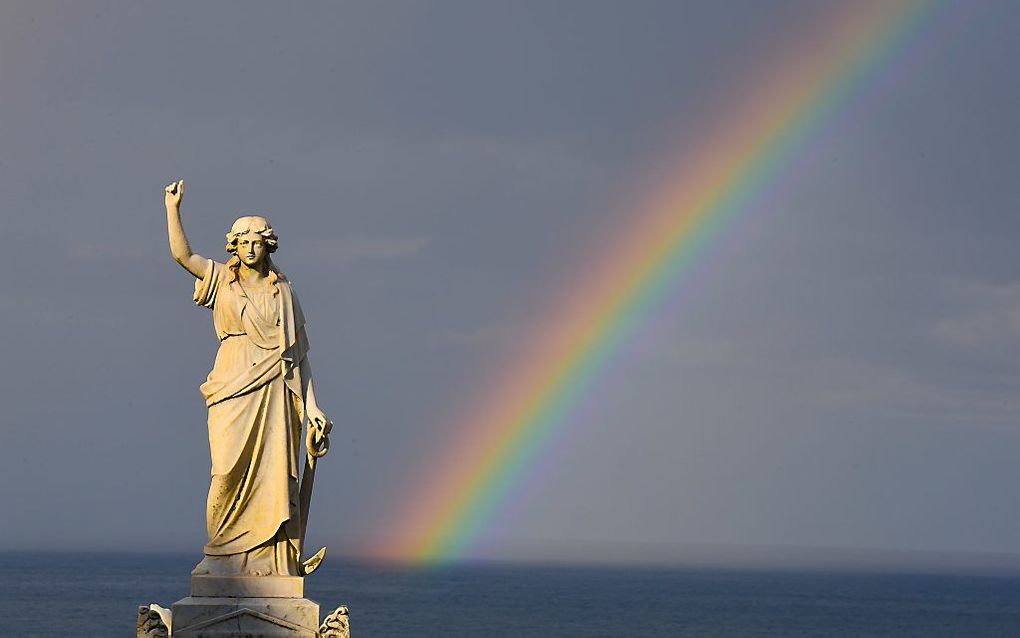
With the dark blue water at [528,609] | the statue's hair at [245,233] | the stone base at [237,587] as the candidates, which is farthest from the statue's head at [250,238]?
the dark blue water at [528,609]

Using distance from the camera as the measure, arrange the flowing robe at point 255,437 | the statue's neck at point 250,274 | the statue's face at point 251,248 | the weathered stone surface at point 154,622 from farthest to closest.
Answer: the statue's neck at point 250,274
the statue's face at point 251,248
the flowing robe at point 255,437
the weathered stone surface at point 154,622

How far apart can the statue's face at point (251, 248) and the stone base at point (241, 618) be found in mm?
Result: 2726

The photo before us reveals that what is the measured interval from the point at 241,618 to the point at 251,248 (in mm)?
2951

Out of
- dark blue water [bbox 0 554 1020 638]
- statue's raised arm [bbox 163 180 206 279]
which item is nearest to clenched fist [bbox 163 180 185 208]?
statue's raised arm [bbox 163 180 206 279]

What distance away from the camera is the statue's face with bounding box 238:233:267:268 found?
13914 mm

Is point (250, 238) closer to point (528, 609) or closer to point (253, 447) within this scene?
point (253, 447)

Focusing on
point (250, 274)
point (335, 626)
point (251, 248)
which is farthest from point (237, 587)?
point (251, 248)

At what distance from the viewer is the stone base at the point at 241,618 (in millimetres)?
13156

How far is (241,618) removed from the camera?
13.2 metres

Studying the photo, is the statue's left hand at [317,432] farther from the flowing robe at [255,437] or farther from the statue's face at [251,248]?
the statue's face at [251,248]

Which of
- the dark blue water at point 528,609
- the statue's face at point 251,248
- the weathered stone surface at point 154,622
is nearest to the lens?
the weathered stone surface at point 154,622

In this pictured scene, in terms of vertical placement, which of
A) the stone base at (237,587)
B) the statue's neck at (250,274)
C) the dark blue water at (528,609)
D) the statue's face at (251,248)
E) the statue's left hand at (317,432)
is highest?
the dark blue water at (528,609)

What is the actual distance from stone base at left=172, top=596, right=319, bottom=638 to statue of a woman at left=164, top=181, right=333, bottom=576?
30cm

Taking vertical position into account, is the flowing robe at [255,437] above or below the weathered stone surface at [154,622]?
above
